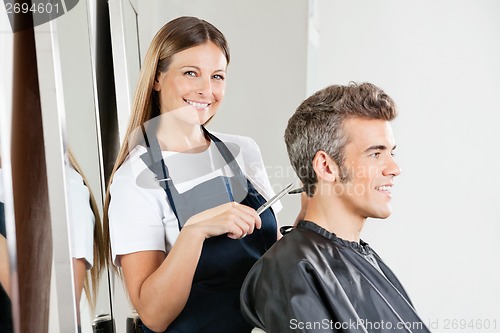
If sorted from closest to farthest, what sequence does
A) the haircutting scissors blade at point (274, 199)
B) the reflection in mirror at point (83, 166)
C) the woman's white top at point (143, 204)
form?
1. the reflection in mirror at point (83, 166)
2. the woman's white top at point (143, 204)
3. the haircutting scissors blade at point (274, 199)

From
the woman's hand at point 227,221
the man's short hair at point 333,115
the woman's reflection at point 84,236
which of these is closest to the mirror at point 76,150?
the woman's reflection at point 84,236

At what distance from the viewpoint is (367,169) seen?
157 cm

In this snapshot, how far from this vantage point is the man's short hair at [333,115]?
5.09 feet

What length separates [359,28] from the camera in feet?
7.02

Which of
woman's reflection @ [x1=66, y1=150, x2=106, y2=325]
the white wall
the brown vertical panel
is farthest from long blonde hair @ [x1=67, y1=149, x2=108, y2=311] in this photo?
the white wall

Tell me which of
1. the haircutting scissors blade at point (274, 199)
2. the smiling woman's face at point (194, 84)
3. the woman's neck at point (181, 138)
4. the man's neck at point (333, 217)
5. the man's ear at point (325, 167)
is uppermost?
the smiling woman's face at point (194, 84)

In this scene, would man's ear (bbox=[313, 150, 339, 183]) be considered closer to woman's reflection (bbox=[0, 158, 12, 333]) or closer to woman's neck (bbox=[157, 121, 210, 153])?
woman's neck (bbox=[157, 121, 210, 153])

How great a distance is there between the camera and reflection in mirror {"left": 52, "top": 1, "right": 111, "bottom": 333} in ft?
4.64

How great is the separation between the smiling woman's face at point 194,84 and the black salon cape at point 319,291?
42 cm

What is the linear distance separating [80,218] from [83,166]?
130 millimetres

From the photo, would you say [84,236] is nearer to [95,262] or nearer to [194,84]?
[95,262]

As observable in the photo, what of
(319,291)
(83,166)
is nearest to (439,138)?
(319,291)

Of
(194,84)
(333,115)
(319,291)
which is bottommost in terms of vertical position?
(319,291)

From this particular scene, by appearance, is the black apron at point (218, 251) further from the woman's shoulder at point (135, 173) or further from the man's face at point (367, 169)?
the man's face at point (367, 169)
